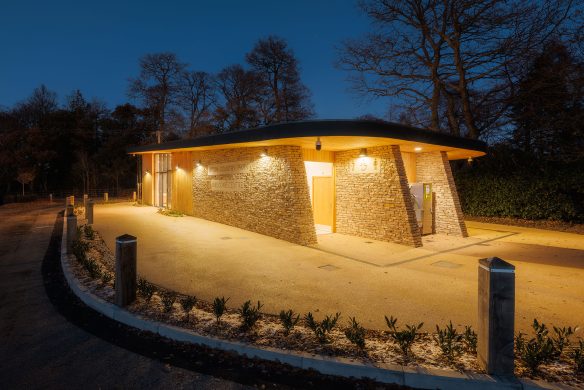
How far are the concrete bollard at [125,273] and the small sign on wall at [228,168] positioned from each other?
7268 millimetres

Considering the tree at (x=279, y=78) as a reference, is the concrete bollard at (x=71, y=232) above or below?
below

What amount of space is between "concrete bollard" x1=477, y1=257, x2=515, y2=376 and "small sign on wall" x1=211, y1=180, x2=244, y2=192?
9.72 m

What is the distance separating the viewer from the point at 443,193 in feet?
40.3

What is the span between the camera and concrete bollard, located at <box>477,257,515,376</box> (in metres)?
3.02

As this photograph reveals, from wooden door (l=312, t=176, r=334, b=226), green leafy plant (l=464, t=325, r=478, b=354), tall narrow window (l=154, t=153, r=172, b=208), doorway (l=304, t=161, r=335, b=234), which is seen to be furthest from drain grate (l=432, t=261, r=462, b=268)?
tall narrow window (l=154, t=153, r=172, b=208)

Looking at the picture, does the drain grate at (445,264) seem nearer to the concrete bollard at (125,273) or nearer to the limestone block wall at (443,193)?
the limestone block wall at (443,193)

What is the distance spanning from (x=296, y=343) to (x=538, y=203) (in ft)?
46.8

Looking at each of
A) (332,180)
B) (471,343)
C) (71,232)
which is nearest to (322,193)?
(332,180)

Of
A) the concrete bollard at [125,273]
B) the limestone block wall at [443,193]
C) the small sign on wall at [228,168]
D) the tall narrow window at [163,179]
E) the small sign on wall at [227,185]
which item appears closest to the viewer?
the concrete bollard at [125,273]

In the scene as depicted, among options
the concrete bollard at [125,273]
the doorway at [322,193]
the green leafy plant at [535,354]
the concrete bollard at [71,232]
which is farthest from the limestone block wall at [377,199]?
the concrete bollard at [71,232]

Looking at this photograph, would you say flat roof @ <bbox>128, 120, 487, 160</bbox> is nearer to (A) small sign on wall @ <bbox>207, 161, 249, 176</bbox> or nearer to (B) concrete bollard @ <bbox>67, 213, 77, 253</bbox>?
(A) small sign on wall @ <bbox>207, 161, 249, 176</bbox>

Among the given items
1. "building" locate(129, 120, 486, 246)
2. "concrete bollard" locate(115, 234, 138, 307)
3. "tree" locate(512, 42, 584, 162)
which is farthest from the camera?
"tree" locate(512, 42, 584, 162)

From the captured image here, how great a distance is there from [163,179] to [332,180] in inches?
451

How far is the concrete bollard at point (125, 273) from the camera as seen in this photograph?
4586mm
